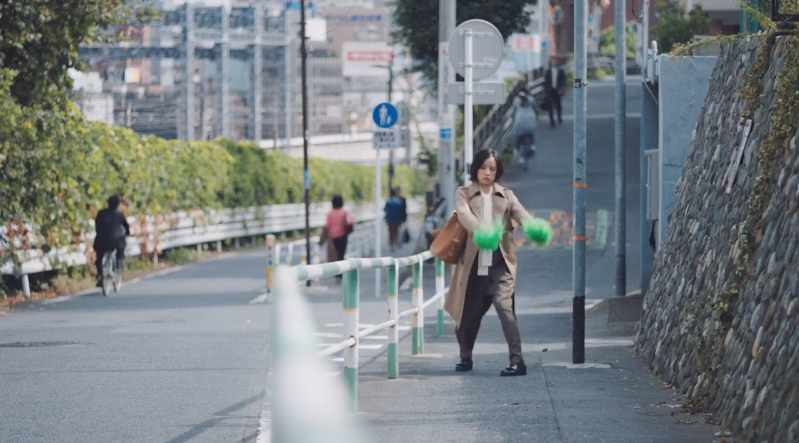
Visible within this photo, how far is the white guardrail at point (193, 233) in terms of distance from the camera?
65.6 feet

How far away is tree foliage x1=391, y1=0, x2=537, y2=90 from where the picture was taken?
33.7 meters

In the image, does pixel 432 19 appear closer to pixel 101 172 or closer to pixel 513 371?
pixel 101 172

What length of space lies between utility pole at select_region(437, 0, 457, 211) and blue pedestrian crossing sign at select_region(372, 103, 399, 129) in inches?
38.9

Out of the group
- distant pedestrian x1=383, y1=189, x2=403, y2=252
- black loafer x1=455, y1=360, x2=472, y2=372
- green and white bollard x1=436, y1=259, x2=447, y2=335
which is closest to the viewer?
black loafer x1=455, y1=360, x2=472, y2=372

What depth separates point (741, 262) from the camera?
7.36m

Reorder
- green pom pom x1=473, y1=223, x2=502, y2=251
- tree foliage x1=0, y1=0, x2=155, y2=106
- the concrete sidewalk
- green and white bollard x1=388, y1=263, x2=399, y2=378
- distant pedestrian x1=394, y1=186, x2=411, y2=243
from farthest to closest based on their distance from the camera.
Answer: distant pedestrian x1=394, y1=186, x2=411, y2=243, tree foliage x1=0, y1=0, x2=155, y2=106, green and white bollard x1=388, y1=263, x2=399, y2=378, green pom pom x1=473, y1=223, x2=502, y2=251, the concrete sidewalk

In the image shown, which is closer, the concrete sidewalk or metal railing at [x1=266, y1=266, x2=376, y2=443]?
metal railing at [x1=266, y1=266, x2=376, y2=443]

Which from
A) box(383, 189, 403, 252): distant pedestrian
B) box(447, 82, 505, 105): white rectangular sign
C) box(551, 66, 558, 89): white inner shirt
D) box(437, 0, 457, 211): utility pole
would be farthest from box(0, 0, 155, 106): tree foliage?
box(551, 66, 558, 89): white inner shirt

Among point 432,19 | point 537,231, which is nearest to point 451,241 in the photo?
point 537,231

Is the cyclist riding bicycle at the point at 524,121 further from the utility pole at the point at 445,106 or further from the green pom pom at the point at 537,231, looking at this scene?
the green pom pom at the point at 537,231

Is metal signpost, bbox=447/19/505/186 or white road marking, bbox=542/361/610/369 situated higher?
metal signpost, bbox=447/19/505/186

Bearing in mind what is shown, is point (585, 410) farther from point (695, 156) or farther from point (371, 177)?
point (371, 177)

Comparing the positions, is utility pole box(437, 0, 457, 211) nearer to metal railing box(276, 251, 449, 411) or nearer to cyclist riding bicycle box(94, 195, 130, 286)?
cyclist riding bicycle box(94, 195, 130, 286)

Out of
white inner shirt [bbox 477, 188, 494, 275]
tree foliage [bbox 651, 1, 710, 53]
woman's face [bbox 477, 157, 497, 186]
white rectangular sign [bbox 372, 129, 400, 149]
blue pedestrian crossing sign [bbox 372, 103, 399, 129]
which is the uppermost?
tree foliage [bbox 651, 1, 710, 53]
